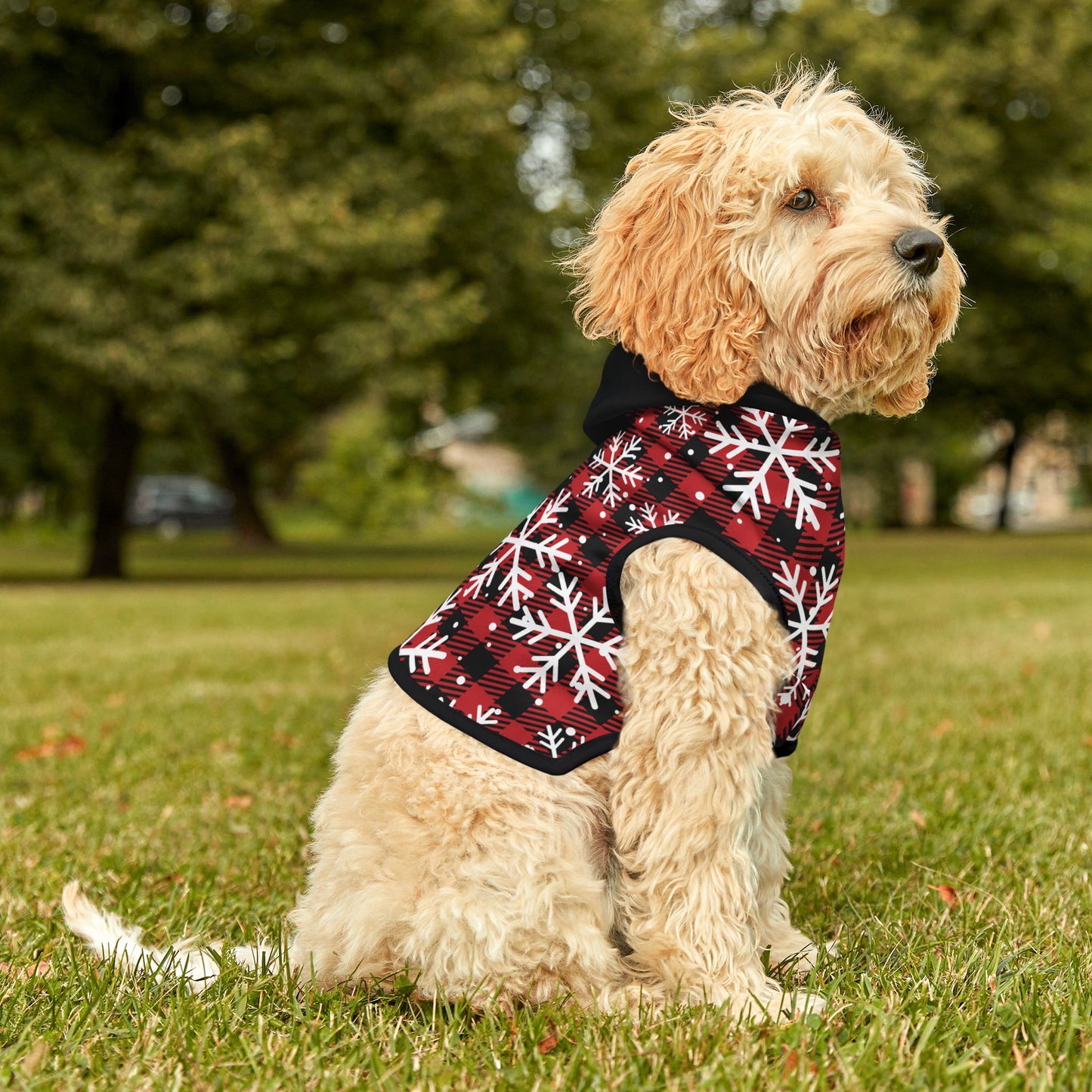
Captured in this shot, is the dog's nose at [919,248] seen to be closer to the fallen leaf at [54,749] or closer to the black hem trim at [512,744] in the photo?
the black hem trim at [512,744]

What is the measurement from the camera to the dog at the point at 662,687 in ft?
8.95

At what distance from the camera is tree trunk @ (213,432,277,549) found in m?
32.0

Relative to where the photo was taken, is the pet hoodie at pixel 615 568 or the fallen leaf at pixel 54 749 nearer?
the pet hoodie at pixel 615 568

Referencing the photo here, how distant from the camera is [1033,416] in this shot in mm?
30969

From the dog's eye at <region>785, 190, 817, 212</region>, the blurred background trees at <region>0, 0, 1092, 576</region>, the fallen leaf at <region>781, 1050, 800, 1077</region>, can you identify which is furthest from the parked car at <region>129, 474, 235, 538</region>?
the fallen leaf at <region>781, 1050, 800, 1077</region>

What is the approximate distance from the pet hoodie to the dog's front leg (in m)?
0.05

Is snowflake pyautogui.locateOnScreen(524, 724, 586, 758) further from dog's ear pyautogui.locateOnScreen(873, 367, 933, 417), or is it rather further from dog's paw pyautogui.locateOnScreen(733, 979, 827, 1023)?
dog's ear pyautogui.locateOnScreen(873, 367, 933, 417)

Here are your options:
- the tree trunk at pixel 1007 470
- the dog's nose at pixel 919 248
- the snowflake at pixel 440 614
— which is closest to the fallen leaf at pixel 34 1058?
the snowflake at pixel 440 614

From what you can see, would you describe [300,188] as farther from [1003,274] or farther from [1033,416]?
[1033,416]

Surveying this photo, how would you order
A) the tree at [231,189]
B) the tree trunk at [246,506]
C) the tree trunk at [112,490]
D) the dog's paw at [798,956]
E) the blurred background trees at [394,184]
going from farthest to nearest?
1. the tree trunk at [246,506]
2. the tree trunk at [112,490]
3. the blurred background trees at [394,184]
4. the tree at [231,189]
5. the dog's paw at [798,956]

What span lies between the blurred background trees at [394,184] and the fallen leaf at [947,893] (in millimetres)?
13589

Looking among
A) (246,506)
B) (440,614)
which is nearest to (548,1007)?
(440,614)

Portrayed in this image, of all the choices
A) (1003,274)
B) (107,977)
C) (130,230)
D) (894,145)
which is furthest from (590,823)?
(1003,274)

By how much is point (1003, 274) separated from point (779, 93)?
78.3ft
